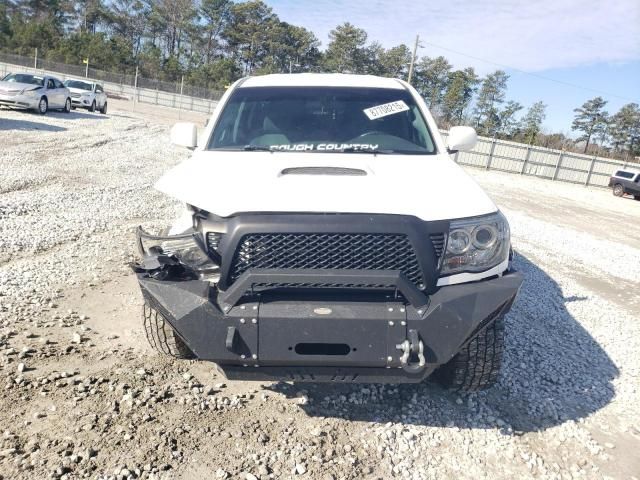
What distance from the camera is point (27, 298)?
171 inches

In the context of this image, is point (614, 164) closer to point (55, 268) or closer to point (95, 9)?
point (55, 268)

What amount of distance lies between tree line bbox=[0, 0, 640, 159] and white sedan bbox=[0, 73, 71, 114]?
146 feet

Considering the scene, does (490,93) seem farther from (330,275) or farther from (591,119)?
(330,275)

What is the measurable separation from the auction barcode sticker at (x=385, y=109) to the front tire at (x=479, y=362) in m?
1.95

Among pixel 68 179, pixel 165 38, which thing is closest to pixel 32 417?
pixel 68 179

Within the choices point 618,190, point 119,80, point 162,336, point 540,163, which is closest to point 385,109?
point 162,336

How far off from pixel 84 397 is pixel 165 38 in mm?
91136

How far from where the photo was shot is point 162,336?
10.5 ft

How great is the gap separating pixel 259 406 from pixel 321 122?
2.16m

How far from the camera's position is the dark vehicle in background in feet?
77.3

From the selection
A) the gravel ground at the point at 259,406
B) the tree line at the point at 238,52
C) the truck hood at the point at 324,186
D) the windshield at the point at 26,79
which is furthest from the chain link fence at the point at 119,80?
the truck hood at the point at 324,186

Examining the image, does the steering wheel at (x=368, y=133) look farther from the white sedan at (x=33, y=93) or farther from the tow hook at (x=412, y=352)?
the white sedan at (x=33, y=93)

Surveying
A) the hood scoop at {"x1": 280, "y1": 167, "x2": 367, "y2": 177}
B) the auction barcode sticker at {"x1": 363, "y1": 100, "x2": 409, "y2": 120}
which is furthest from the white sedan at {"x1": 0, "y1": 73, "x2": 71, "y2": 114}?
the hood scoop at {"x1": 280, "y1": 167, "x2": 367, "y2": 177}

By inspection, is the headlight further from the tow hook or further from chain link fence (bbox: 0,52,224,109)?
chain link fence (bbox: 0,52,224,109)
